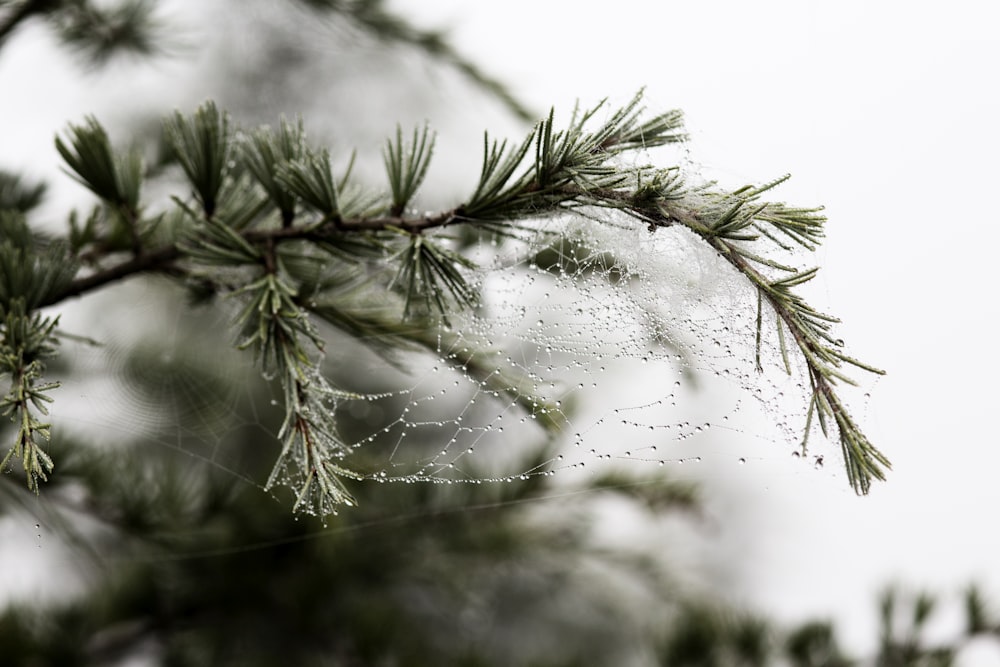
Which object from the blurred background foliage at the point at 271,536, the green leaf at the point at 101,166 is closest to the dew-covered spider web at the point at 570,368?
the blurred background foliage at the point at 271,536

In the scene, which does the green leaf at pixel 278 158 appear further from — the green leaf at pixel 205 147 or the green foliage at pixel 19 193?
the green foliage at pixel 19 193

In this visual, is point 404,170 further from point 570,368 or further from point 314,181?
point 570,368

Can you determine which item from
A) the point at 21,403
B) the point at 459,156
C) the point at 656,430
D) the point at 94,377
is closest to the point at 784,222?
the point at 656,430

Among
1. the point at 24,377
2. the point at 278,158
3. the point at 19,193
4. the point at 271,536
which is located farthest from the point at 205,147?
the point at 271,536

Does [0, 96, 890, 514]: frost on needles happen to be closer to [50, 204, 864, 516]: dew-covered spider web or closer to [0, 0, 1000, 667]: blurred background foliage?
Answer: [50, 204, 864, 516]: dew-covered spider web

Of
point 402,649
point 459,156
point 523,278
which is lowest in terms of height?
point 402,649

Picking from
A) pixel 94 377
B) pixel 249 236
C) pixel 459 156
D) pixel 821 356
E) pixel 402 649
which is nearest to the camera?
pixel 821 356

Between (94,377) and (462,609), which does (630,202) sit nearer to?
(94,377)
